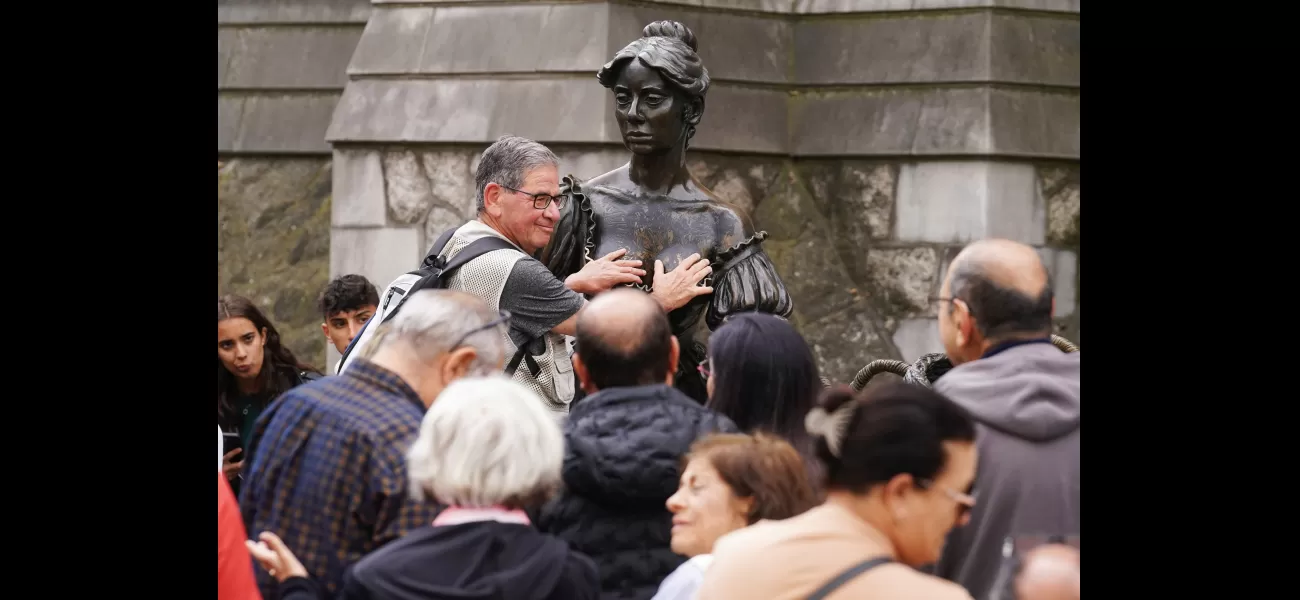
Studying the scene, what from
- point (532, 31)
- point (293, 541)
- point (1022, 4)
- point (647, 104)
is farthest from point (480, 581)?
point (1022, 4)

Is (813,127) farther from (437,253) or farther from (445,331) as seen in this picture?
(445,331)

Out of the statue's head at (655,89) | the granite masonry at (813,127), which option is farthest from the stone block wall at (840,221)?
the statue's head at (655,89)

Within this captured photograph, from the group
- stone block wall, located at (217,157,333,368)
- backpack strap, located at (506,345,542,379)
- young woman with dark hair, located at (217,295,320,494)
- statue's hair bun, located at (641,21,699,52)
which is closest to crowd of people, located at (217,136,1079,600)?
backpack strap, located at (506,345,542,379)

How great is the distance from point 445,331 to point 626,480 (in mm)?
465

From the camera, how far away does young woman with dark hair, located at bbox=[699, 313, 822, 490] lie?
158 inches

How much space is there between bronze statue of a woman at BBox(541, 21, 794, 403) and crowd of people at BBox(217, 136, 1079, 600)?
40.9 inches

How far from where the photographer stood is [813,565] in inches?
108

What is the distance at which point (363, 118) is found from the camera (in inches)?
316

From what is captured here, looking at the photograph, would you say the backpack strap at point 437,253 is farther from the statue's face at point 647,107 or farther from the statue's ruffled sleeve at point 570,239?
the statue's face at point 647,107

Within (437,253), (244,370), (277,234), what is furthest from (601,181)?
(277,234)

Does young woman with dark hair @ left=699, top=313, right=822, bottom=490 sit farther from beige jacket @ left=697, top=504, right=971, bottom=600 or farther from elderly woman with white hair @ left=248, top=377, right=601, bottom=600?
beige jacket @ left=697, top=504, right=971, bottom=600

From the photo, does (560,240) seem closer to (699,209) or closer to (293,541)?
(699,209)

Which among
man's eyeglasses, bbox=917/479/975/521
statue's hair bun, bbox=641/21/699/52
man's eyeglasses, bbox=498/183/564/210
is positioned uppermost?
statue's hair bun, bbox=641/21/699/52

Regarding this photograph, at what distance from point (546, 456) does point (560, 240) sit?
2051 mm
